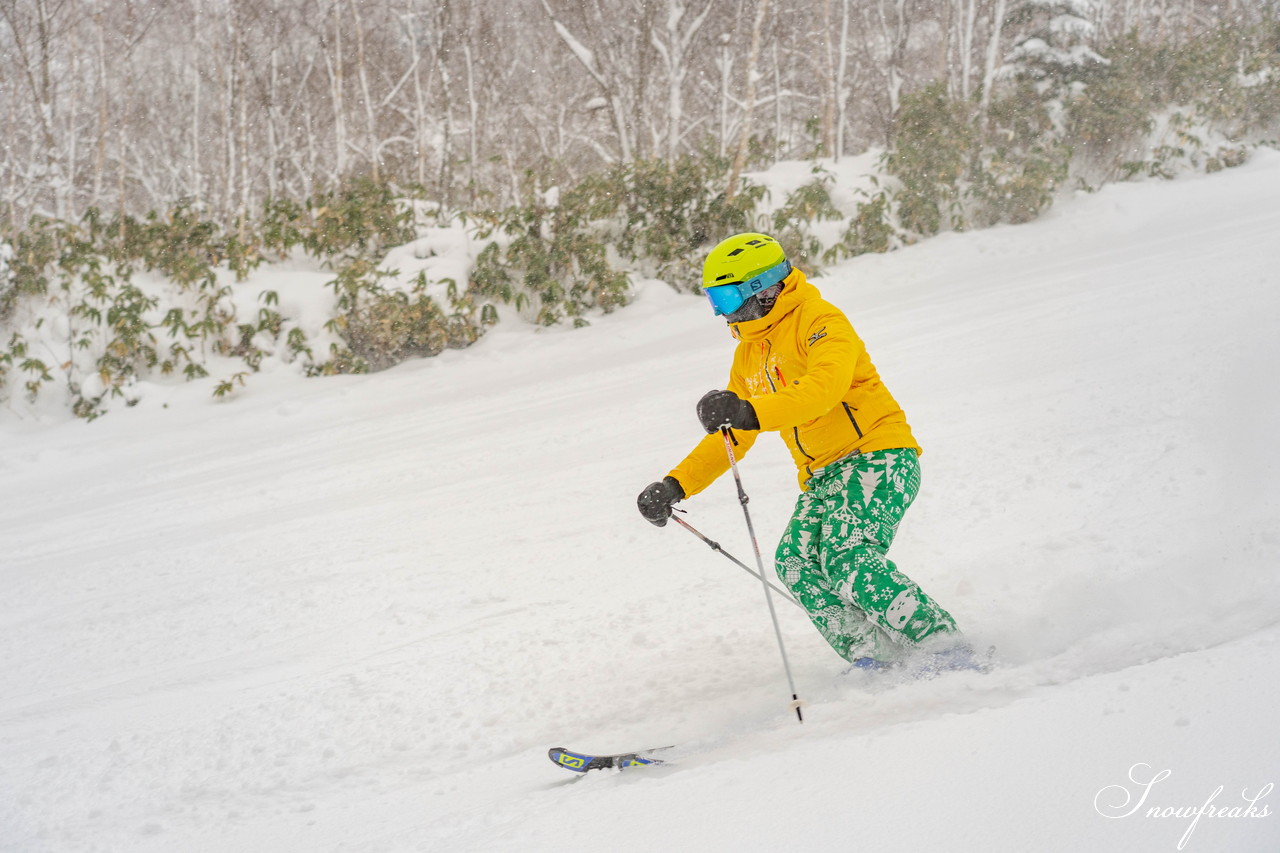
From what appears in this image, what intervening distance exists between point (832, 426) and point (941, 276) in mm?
7569

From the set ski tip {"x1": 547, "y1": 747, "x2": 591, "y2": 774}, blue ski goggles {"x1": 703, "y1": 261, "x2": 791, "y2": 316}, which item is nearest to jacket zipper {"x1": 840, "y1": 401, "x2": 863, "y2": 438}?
blue ski goggles {"x1": 703, "y1": 261, "x2": 791, "y2": 316}

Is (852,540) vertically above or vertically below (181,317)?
below

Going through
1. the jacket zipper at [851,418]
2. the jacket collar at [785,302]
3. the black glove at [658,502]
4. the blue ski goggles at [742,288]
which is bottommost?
the black glove at [658,502]

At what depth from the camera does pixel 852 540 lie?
321 cm

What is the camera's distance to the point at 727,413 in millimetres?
2863

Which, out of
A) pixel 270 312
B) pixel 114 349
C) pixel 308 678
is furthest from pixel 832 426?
pixel 114 349

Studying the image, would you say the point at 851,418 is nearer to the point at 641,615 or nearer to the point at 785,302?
the point at 785,302

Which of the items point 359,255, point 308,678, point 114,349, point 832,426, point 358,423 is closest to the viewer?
point 832,426

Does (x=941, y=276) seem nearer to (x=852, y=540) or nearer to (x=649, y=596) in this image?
(x=649, y=596)

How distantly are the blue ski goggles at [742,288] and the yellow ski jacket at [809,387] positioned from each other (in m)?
0.07

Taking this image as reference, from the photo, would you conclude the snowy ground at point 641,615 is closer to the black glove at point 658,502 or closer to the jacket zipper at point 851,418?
the black glove at point 658,502

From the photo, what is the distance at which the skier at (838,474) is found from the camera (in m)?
3.16

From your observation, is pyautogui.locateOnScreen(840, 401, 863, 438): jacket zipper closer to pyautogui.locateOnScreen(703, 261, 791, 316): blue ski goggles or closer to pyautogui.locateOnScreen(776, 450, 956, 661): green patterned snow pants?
pyautogui.locateOnScreen(776, 450, 956, 661): green patterned snow pants

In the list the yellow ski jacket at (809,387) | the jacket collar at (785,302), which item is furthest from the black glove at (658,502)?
the jacket collar at (785,302)
